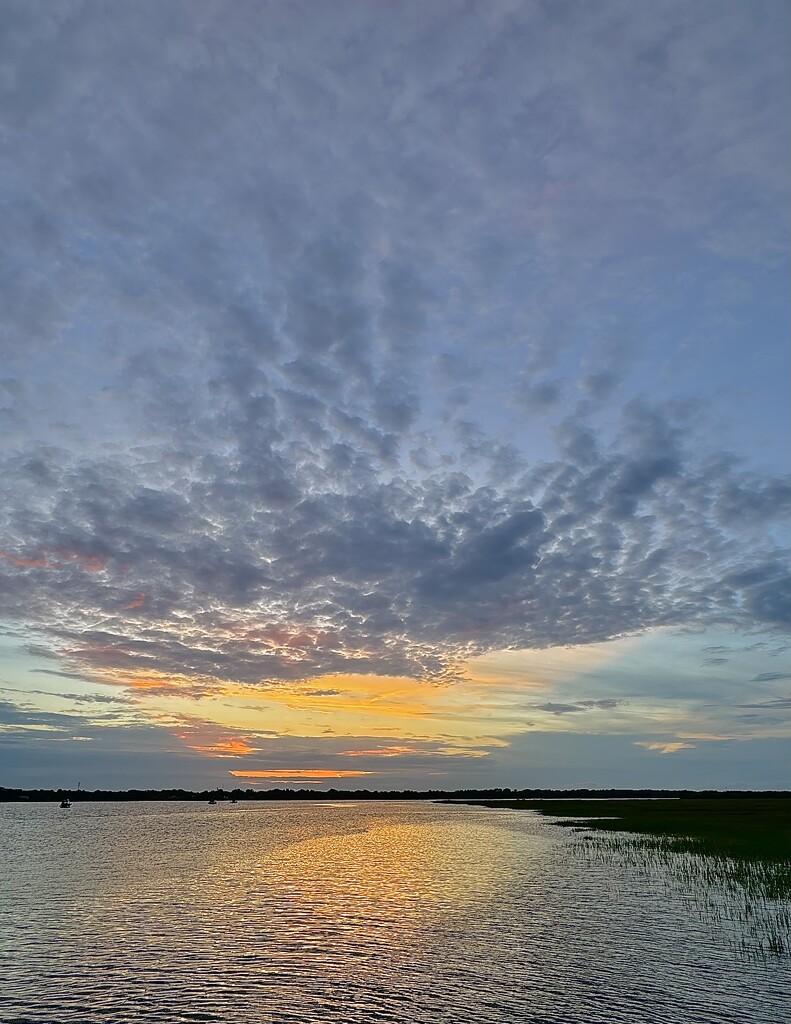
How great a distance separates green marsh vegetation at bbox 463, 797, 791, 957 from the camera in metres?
36.0

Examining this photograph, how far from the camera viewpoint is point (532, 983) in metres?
27.0

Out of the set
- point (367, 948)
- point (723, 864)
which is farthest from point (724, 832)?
point (367, 948)

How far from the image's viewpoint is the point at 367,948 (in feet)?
108

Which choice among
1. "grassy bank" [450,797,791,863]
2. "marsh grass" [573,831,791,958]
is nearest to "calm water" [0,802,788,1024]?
"marsh grass" [573,831,791,958]

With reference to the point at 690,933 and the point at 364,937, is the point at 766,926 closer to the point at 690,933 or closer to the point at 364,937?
the point at 690,933

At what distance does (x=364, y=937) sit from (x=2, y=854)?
60682 mm

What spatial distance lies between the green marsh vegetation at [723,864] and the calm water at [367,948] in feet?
6.43

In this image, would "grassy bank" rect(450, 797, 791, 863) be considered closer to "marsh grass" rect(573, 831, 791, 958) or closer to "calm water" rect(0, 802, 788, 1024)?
"marsh grass" rect(573, 831, 791, 958)

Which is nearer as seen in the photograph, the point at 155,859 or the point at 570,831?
the point at 155,859

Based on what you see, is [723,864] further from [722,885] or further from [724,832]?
[724,832]

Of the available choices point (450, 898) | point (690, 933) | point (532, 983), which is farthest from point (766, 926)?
point (450, 898)

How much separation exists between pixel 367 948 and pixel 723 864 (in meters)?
36.3

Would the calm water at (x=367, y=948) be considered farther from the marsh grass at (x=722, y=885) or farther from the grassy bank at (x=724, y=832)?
the grassy bank at (x=724, y=832)

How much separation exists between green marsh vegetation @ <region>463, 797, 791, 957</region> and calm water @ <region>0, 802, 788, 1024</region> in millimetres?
1961
